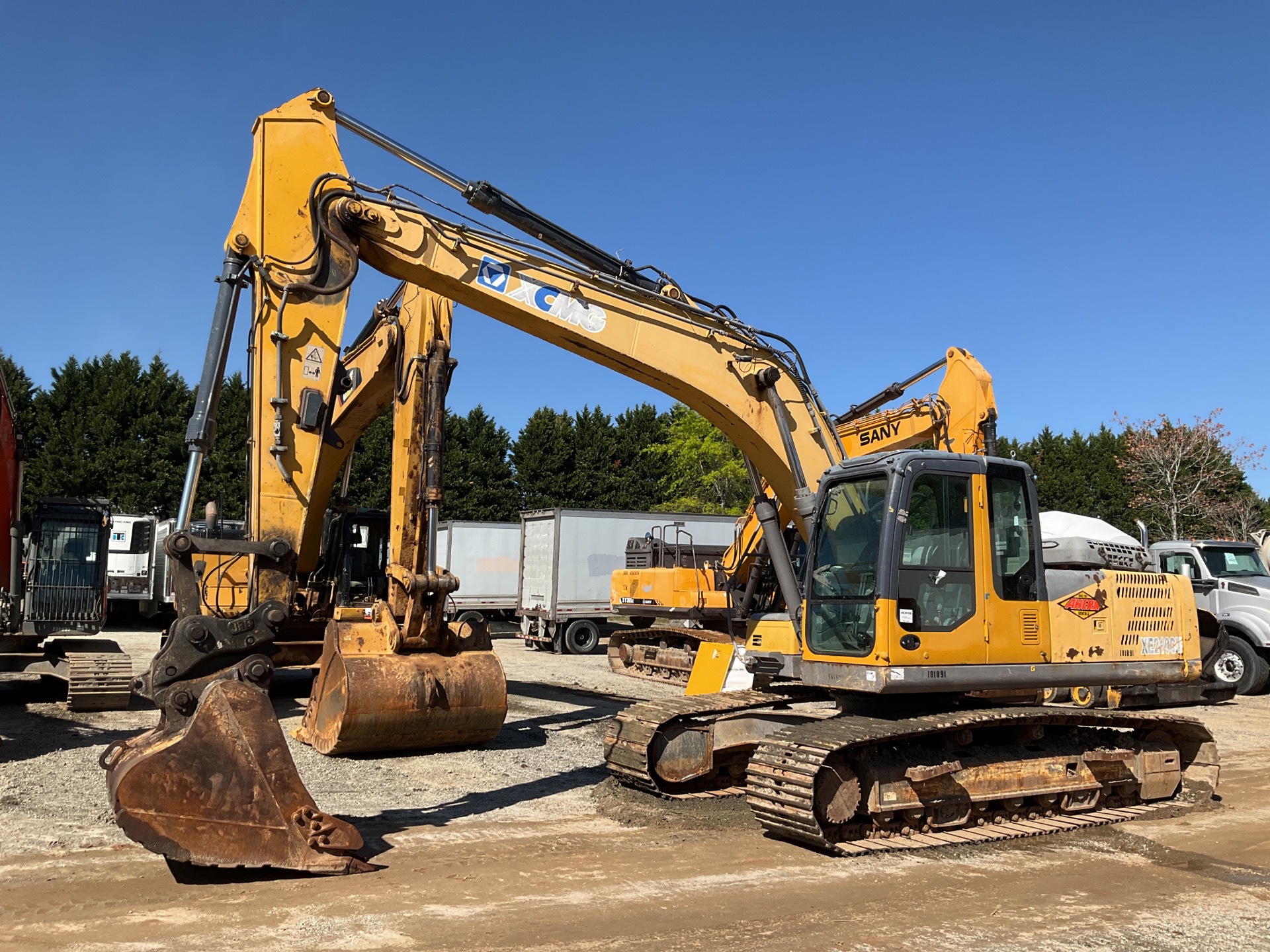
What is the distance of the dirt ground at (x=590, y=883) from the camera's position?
17.3 feet

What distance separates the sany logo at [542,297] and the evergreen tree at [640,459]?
128ft

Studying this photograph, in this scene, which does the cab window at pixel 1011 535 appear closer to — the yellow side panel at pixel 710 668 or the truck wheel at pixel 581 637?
the yellow side panel at pixel 710 668

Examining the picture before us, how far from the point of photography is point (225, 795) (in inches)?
233

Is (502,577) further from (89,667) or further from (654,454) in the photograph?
(654,454)

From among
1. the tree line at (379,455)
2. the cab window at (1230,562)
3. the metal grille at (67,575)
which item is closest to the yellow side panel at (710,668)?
the metal grille at (67,575)

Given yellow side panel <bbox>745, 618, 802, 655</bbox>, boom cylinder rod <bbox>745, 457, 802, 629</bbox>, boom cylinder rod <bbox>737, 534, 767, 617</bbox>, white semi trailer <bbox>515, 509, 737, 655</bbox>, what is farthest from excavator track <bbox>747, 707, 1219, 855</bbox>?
white semi trailer <bbox>515, 509, 737, 655</bbox>

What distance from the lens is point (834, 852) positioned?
6.96m

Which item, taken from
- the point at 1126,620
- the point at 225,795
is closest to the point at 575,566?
the point at 1126,620

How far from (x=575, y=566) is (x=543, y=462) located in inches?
925

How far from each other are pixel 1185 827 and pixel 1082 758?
94cm

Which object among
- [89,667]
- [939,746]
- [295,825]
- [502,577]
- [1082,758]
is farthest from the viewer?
[502,577]

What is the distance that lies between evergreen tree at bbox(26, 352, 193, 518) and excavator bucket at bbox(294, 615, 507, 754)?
104 feet

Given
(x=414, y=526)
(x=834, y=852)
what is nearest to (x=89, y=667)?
(x=414, y=526)

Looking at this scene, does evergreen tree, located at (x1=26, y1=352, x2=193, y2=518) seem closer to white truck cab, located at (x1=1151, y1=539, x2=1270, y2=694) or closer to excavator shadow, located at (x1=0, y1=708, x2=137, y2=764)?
excavator shadow, located at (x1=0, y1=708, x2=137, y2=764)
